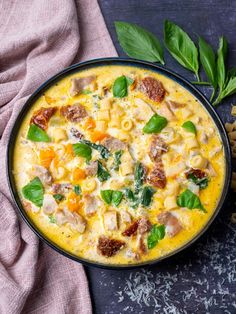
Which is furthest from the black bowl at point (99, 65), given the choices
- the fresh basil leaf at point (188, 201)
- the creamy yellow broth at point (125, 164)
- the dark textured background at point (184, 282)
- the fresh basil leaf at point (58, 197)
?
the dark textured background at point (184, 282)

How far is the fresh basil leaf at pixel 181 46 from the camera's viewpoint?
4.66m

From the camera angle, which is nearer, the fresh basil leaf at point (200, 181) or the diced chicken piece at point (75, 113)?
the fresh basil leaf at point (200, 181)

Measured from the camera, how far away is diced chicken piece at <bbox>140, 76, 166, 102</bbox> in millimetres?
4234

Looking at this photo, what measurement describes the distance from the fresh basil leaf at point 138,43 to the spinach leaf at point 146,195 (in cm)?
122

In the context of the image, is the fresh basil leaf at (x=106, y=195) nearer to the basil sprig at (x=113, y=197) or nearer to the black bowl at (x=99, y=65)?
the basil sprig at (x=113, y=197)

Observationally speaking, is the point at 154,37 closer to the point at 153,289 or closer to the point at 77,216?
the point at 77,216

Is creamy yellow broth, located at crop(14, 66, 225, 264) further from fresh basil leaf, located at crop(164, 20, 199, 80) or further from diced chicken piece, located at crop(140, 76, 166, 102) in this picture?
fresh basil leaf, located at crop(164, 20, 199, 80)

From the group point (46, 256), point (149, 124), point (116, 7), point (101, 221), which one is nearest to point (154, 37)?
point (116, 7)

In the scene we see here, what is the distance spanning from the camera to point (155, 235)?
4059 millimetres

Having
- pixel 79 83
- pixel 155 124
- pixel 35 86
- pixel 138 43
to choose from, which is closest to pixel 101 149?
pixel 155 124

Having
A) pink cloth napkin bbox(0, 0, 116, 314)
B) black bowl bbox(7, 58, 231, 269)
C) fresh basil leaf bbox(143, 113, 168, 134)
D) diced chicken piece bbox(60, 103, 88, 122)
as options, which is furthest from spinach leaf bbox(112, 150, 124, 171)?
pink cloth napkin bbox(0, 0, 116, 314)

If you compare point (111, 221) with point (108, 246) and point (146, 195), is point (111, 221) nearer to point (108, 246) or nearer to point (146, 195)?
point (108, 246)

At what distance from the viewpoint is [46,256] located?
4562mm

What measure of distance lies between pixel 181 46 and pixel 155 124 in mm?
940
